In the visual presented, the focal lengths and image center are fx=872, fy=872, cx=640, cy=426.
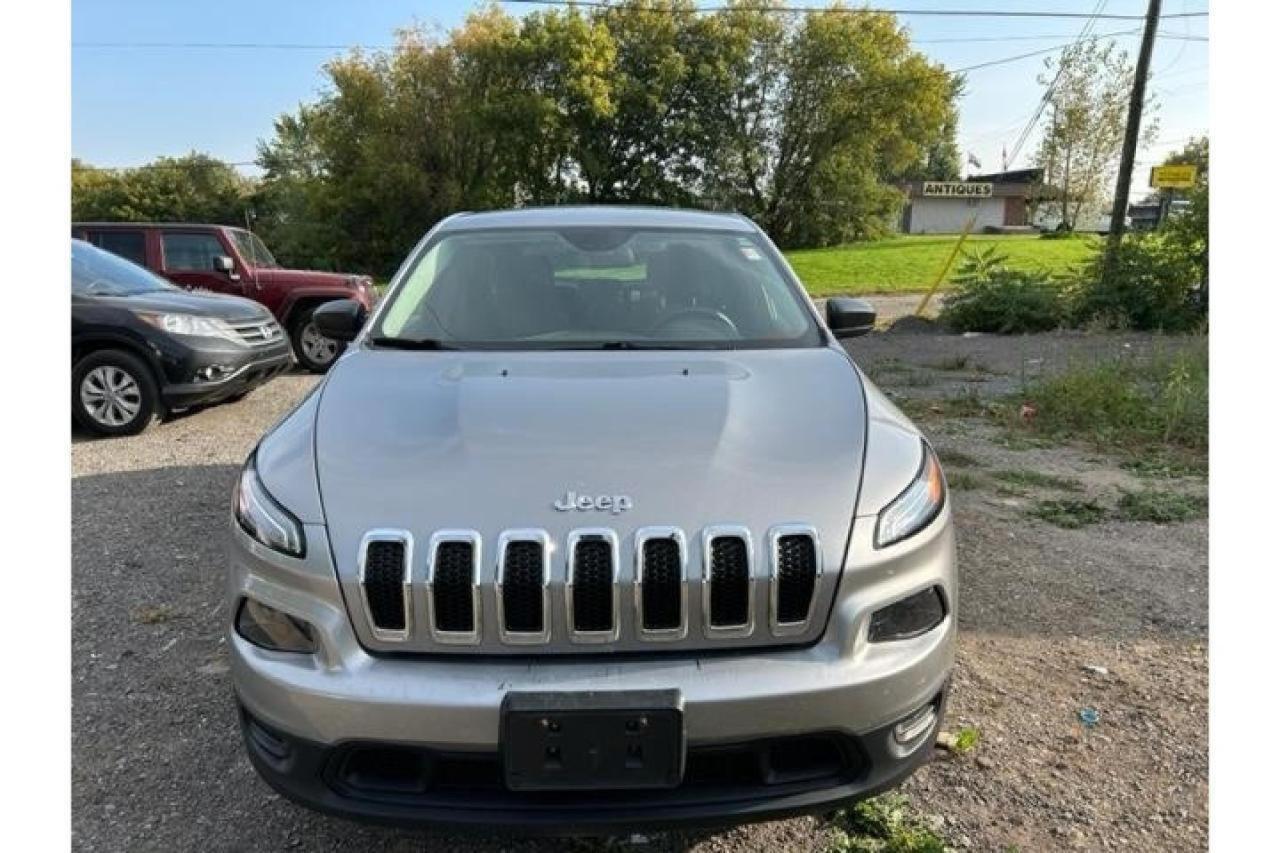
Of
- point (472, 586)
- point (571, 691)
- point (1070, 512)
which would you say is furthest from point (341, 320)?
point (1070, 512)

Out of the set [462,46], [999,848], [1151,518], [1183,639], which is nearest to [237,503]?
[999,848]

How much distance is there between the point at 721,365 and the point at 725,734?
1199 millimetres

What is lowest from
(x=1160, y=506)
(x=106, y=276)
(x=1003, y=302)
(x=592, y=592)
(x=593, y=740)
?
(x=1160, y=506)

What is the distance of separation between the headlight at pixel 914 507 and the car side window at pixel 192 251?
366 inches

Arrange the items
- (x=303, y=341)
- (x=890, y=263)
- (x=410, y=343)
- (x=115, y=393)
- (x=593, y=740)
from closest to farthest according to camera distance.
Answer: (x=593, y=740) < (x=410, y=343) < (x=115, y=393) < (x=303, y=341) < (x=890, y=263)

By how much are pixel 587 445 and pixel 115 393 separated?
5858 mm

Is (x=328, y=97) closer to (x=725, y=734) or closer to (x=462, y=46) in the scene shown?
(x=462, y=46)

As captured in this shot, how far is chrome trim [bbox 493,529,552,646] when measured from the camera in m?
1.80

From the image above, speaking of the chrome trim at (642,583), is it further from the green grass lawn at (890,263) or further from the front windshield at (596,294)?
the green grass lawn at (890,263)

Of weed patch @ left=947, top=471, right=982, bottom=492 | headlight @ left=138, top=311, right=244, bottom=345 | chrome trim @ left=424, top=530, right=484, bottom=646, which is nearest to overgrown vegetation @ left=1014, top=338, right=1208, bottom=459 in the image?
weed patch @ left=947, top=471, right=982, bottom=492

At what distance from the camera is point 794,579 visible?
6.10 feet

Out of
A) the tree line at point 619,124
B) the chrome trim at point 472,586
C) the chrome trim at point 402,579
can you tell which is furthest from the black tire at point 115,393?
the tree line at point 619,124

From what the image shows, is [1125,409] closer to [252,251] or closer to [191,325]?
[191,325]

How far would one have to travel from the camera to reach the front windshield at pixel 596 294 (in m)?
2.98
